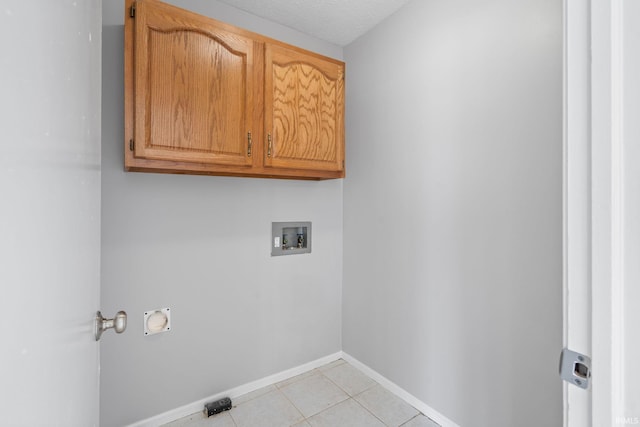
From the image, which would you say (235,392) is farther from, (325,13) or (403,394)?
(325,13)

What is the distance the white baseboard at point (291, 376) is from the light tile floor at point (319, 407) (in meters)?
0.03

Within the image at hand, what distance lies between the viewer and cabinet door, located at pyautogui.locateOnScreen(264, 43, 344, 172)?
1.64 metres

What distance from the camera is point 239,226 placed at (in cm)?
187

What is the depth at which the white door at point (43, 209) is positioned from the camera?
25cm

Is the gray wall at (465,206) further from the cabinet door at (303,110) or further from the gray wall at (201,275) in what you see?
the gray wall at (201,275)

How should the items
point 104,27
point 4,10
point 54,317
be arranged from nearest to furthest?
1. point 4,10
2. point 54,317
3. point 104,27

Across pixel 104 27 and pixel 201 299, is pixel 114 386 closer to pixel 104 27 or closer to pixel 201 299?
pixel 201 299

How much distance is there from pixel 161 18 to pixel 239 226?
1163mm

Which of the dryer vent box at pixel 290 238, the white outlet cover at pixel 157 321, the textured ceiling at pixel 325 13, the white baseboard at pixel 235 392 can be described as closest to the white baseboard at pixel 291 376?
the white baseboard at pixel 235 392

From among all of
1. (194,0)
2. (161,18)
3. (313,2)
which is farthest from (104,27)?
(313,2)
